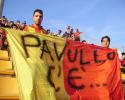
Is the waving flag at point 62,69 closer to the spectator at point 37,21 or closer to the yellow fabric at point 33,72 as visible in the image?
the yellow fabric at point 33,72

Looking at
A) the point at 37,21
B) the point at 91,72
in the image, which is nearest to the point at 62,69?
the point at 91,72

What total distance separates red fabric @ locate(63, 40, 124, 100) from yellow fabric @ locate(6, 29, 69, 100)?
268 millimetres

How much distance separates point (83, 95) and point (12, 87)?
1.20 m

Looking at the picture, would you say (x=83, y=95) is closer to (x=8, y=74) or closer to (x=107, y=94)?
(x=107, y=94)

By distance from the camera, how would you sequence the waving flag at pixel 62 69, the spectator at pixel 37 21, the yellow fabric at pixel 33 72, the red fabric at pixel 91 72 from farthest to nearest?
the spectator at pixel 37 21, the red fabric at pixel 91 72, the waving flag at pixel 62 69, the yellow fabric at pixel 33 72

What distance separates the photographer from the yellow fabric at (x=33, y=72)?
4461mm

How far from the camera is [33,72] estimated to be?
15.1ft

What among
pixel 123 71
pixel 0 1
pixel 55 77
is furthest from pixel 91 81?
pixel 0 1

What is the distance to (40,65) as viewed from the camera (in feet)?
15.5

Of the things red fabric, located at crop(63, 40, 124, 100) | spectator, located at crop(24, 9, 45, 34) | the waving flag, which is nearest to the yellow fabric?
the waving flag

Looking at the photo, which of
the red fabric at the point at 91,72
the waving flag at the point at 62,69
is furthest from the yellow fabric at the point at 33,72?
the red fabric at the point at 91,72

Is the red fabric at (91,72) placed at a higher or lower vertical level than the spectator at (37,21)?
lower

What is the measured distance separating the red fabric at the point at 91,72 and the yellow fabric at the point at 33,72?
0.27 meters

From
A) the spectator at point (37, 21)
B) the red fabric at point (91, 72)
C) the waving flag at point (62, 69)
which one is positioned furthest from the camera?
the spectator at point (37, 21)
